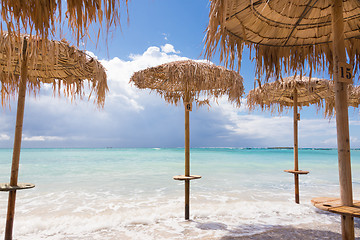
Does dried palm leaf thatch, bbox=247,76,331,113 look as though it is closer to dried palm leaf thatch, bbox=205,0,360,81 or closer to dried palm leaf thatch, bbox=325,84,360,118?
dried palm leaf thatch, bbox=325,84,360,118

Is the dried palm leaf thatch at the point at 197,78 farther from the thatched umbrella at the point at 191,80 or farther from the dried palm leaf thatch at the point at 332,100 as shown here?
the dried palm leaf thatch at the point at 332,100

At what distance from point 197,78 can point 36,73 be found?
2.35m

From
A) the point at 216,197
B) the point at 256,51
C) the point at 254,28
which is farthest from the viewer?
the point at 216,197

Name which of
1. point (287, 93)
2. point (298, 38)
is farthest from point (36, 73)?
point (287, 93)

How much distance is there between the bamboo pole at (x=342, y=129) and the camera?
183 cm

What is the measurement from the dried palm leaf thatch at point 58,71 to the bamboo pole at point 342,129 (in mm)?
2631

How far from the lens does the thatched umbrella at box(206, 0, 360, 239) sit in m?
1.90

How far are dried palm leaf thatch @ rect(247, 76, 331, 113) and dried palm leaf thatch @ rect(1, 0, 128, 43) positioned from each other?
10.0 feet

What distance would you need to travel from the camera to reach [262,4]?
215cm

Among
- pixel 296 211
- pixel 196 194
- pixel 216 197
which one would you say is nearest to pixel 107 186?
pixel 196 194

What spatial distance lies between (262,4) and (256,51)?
2.09 feet

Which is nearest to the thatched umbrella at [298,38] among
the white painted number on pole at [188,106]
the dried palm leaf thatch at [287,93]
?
the dried palm leaf thatch at [287,93]

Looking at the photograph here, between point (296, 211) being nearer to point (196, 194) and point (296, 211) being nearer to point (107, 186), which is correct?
point (196, 194)

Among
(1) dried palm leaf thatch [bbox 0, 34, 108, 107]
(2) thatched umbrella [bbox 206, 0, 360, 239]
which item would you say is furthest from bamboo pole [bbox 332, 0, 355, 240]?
(1) dried palm leaf thatch [bbox 0, 34, 108, 107]
